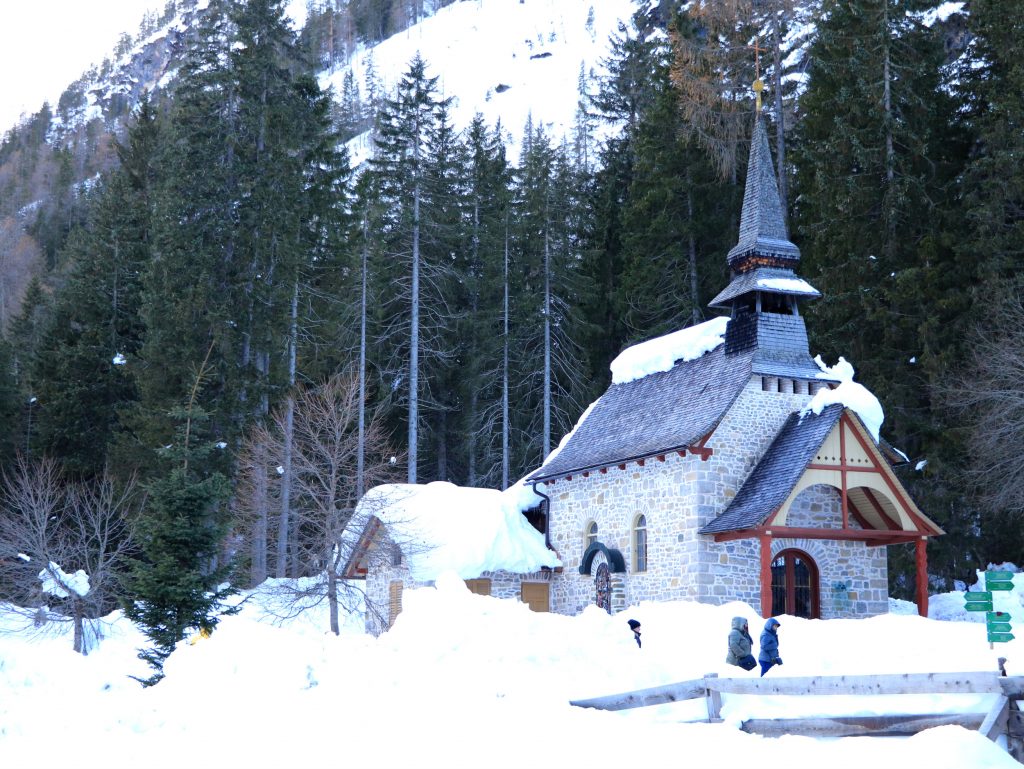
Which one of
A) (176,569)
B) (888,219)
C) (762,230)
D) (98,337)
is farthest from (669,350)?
(98,337)

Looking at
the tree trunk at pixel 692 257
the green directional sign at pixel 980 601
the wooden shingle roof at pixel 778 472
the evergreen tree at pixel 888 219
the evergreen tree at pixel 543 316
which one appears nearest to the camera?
the green directional sign at pixel 980 601

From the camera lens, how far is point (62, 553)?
93.9 ft

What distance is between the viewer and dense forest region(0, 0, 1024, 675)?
28.4 meters

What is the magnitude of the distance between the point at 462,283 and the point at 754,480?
2149cm

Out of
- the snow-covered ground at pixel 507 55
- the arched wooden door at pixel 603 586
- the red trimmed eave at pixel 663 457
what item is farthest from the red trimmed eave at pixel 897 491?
the snow-covered ground at pixel 507 55

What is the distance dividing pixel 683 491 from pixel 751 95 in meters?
19.5

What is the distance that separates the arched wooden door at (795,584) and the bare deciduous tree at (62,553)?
529 inches

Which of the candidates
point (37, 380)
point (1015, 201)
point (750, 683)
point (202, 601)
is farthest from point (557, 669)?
point (37, 380)

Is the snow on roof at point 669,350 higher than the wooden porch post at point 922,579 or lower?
higher

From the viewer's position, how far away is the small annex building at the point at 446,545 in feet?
89.1

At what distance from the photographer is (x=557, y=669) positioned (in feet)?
41.0

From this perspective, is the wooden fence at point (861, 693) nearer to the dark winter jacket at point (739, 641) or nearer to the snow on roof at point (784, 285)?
the dark winter jacket at point (739, 641)

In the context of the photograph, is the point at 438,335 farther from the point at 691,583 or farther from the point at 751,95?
the point at 691,583

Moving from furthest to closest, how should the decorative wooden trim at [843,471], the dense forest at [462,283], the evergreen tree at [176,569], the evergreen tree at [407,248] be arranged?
the evergreen tree at [407,248], the dense forest at [462,283], the decorative wooden trim at [843,471], the evergreen tree at [176,569]
